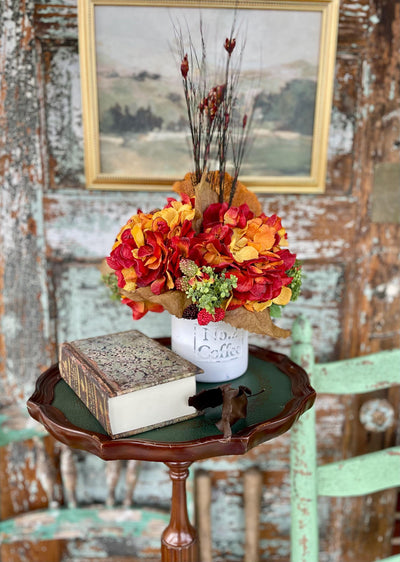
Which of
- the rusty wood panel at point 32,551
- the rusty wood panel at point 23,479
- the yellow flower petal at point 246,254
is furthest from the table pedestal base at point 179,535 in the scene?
the rusty wood panel at point 32,551

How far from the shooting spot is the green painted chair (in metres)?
0.96

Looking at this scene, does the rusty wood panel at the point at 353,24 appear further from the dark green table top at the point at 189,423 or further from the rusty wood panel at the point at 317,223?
the dark green table top at the point at 189,423

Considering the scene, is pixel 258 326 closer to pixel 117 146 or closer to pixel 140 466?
pixel 117 146

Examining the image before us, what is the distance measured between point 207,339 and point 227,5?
2.59 ft

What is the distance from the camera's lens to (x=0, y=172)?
1.16 m

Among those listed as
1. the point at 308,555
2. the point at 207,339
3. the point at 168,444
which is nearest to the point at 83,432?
the point at 168,444

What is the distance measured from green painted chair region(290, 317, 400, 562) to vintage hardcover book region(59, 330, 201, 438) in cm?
36

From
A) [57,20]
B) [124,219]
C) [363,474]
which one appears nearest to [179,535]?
[363,474]

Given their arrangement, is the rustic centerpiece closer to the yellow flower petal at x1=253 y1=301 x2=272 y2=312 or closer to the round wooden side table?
the yellow flower petal at x1=253 y1=301 x2=272 y2=312

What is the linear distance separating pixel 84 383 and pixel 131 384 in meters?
0.11

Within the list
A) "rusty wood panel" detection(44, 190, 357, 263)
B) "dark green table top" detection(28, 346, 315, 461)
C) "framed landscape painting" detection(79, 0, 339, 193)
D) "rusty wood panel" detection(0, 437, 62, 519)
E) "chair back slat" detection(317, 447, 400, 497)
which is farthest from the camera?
"rusty wood panel" detection(0, 437, 62, 519)

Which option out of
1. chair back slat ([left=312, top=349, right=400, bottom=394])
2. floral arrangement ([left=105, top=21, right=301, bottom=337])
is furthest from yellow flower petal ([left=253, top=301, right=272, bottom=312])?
chair back slat ([left=312, top=349, right=400, bottom=394])

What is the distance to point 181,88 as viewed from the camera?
1.12 metres

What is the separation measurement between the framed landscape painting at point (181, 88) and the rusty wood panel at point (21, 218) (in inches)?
5.4
